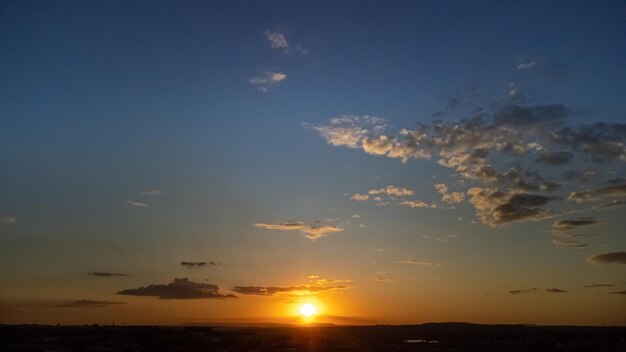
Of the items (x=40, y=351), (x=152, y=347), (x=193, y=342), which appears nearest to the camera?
(x=40, y=351)

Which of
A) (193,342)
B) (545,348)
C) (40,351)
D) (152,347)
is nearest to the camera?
(40,351)

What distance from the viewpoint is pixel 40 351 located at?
67.4 meters

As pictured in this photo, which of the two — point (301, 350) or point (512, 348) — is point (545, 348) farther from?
point (301, 350)

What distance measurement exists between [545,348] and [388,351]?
27.3m

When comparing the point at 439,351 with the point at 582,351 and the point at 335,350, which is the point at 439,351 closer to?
the point at 335,350

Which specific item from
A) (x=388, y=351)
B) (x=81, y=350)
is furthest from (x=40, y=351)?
(x=388, y=351)

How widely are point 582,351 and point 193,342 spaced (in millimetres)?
62720

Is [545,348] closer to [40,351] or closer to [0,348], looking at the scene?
[40,351]

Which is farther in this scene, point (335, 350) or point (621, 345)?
point (621, 345)

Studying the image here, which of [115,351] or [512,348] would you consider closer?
[115,351]

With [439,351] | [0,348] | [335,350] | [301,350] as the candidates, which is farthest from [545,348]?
[0,348]

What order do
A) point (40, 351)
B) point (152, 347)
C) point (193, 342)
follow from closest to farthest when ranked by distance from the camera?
point (40, 351)
point (152, 347)
point (193, 342)

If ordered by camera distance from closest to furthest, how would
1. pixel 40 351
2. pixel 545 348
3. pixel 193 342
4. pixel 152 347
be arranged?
pixel 40 351
pixel 152 347
pixel 545 348
pixel 193 342

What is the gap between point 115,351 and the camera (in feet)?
229
